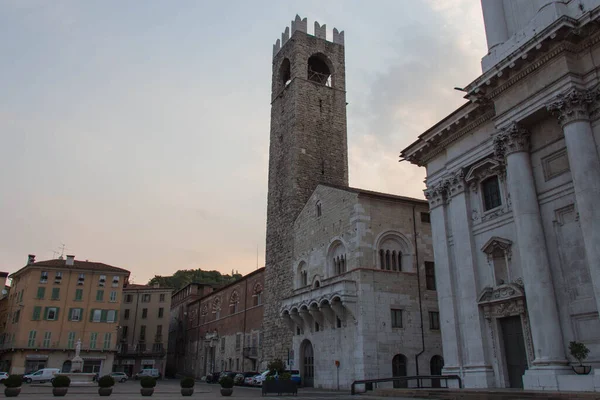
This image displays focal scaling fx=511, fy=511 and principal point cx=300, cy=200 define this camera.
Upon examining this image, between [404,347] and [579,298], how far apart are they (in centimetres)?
1370

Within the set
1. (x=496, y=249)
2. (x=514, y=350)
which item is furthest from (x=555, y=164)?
(x=514, y=350)

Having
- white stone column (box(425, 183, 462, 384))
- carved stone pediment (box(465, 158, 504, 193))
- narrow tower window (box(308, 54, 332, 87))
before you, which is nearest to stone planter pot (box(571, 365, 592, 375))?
white stone column (box(425, 183, 462, 384))

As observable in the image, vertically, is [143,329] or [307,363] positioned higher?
[143,329]

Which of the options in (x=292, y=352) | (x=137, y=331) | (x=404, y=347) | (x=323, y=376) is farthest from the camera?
(x=137, y=331)

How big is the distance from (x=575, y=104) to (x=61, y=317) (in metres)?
48.7

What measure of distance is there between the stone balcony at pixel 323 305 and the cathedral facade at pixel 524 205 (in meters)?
7.10

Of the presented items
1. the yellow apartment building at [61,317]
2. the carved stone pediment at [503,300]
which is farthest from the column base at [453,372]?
the yellow apartment building at [61,317]

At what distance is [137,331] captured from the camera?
65.4 m

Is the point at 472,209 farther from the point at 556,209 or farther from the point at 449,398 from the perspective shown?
the point at 449,398

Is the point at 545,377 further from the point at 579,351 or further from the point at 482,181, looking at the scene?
the point at 482,181

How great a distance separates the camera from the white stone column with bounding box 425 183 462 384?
2006cm

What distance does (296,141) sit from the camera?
40219mm

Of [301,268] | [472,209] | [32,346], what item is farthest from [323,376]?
[32,346]

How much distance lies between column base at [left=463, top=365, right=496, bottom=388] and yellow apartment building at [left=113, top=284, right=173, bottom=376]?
51686 millimetres
